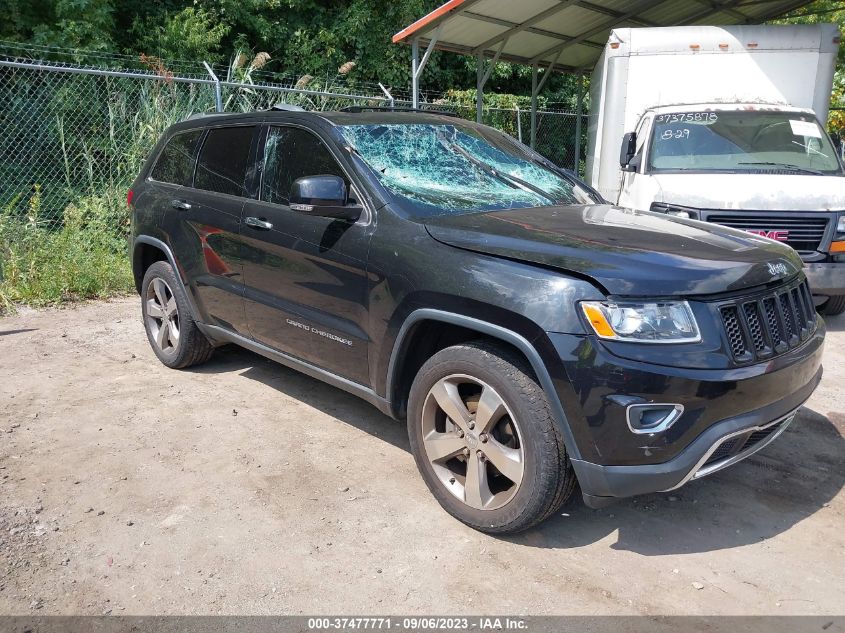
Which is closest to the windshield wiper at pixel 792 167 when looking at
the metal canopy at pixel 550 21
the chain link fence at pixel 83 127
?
the metal canopy at pixel 550 21

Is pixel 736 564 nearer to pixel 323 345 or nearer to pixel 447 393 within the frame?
pixel 447 393

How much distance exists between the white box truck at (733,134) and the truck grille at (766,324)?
3381 mm

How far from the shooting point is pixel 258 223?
420cm

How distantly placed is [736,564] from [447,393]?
1.40 metres

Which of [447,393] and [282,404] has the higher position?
[447,393]

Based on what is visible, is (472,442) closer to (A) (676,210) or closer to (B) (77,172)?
(A) (676,210)

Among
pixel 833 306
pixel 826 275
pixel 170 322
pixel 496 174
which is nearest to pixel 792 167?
pixel 826 275

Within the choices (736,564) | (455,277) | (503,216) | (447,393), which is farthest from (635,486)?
(503,216)

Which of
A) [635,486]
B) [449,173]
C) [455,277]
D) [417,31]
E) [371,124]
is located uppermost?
[417,31]

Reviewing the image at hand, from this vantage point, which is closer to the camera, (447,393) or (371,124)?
(447,393)

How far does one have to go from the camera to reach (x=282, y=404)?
475 cm

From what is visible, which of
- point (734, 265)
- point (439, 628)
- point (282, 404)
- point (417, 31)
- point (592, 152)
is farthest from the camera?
point (417, 31)

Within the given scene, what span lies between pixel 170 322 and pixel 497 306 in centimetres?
325

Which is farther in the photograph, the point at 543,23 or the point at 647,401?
the point at 543,23
